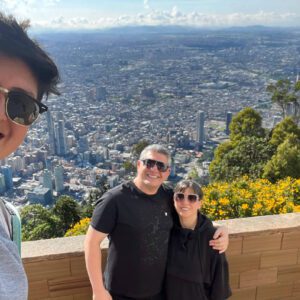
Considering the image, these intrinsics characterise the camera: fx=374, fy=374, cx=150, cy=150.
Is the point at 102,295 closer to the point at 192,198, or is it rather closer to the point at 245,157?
the point at 192,198

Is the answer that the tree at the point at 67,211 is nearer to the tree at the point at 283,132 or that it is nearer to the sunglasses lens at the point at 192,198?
the sunglasses lens at the point at 192,198

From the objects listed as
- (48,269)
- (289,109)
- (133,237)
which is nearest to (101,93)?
(289,109)

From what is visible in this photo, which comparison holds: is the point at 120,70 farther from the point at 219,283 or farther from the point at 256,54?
the point at 219,283

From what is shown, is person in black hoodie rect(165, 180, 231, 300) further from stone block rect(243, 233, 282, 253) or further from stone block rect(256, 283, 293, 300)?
stone block rect(256, 283, 293, 300)

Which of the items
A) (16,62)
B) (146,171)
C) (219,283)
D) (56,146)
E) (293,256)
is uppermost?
(16,62)

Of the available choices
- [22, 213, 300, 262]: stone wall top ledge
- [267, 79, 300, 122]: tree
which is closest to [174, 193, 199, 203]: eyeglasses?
[22, 213, 300, 262]: stone wall top ledge

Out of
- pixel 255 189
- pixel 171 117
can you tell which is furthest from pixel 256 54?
pixel 255 189

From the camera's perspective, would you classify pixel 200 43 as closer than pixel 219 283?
No
